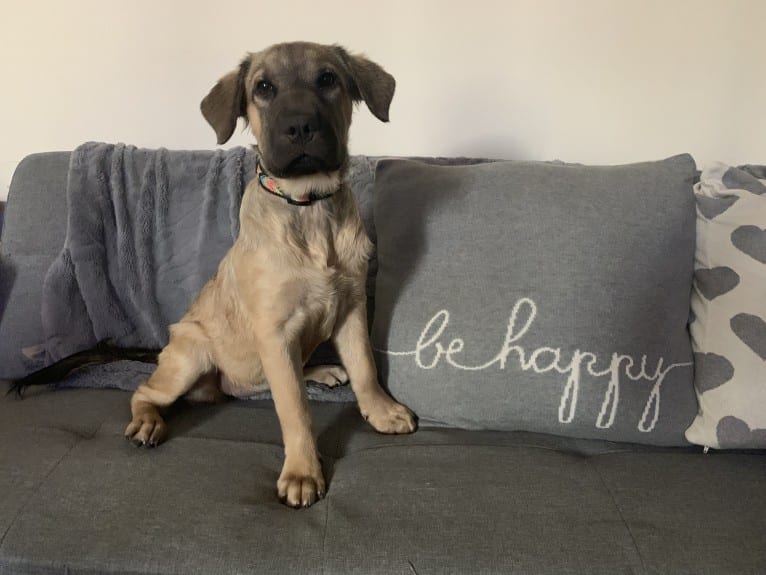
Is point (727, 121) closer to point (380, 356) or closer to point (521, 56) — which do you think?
point (521, 56)

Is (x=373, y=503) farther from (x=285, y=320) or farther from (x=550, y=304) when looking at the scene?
(x=550, y=304)

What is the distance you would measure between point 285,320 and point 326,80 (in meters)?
0.68

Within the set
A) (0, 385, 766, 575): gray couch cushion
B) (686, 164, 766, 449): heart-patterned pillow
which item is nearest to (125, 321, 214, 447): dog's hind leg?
(0, 385, 766, 575): gray couch cushion

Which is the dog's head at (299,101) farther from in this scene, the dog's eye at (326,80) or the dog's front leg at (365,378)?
the dog's front leg at (365,378)

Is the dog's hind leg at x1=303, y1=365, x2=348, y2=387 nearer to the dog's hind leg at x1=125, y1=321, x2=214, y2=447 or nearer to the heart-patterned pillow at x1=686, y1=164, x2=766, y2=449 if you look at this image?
the dog's hind leg at x1=125, y1=321, x2=214, y2=447

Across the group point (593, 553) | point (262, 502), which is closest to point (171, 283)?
point (262, 502)

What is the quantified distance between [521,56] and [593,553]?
1.97m

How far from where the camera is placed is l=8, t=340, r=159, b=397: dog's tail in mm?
1929

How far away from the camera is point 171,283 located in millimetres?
2158

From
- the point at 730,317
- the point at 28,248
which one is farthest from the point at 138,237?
the point at 730,317

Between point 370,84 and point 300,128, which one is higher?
point 370,84

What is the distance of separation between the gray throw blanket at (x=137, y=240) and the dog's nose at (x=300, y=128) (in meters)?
0.75

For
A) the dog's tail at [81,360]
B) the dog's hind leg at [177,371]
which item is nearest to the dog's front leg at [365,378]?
the dog's hind leg at [177,371]

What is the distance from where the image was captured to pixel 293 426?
153cm
